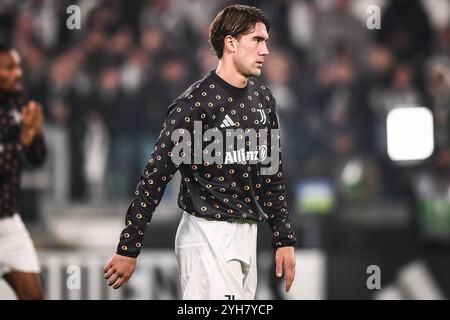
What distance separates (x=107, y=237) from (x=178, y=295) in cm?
93

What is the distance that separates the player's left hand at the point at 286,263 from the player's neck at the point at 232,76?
0.76 metres

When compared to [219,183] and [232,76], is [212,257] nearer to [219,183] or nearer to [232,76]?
[219,183]

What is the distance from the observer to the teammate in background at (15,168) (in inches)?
203

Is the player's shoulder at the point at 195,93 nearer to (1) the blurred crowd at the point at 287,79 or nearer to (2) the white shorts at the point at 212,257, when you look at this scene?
(2) the white shorts at the point at 212,257

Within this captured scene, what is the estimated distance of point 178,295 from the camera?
23.5ft

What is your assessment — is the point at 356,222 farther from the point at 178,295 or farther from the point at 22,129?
the point at 22,129

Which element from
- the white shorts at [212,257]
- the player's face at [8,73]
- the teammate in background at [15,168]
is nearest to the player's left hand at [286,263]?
the white shorts at [212,257]

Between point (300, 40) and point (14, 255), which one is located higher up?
point (300, 40)

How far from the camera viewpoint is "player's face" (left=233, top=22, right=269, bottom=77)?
401 centimetres

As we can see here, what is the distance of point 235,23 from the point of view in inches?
159


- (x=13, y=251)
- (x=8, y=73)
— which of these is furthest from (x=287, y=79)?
(x=13, y=251)

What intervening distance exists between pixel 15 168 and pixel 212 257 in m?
1.71

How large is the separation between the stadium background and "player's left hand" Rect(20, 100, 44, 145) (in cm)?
212
